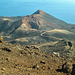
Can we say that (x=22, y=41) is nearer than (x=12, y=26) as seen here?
Yes

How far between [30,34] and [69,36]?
3715cm

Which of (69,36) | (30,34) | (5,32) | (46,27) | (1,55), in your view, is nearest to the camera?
(1,55)

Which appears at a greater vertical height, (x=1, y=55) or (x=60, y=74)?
(x=1, y=55)

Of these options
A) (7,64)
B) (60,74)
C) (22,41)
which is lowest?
(22,41)

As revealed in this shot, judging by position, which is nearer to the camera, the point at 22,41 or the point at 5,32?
the point at 22,41

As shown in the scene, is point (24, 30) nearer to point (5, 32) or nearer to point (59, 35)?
point (5, 32)

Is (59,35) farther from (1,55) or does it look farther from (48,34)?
(1,55)

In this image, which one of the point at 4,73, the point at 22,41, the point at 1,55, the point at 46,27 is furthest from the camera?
the point at 46,27

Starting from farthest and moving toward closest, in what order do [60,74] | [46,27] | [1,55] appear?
[46,27] → [1,55] → [60,74]

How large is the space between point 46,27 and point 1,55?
139 metres

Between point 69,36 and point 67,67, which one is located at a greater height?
point 67,67

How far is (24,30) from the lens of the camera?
436 feet

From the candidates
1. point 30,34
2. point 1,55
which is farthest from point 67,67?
point 30,34

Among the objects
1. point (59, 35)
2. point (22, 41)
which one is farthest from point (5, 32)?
point (59, 35)
